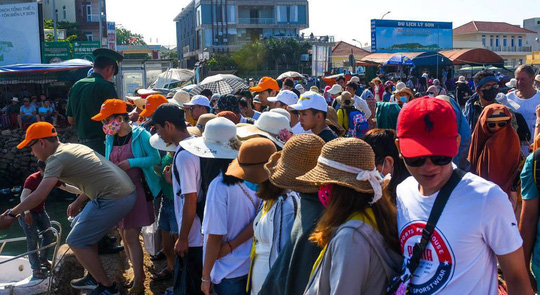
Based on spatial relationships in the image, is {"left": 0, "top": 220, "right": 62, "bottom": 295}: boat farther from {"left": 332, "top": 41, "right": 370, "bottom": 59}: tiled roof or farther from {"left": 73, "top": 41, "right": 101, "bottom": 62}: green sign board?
{"left": 332, "top": 41, "right": 370, "bottom": 59}: tiled roof

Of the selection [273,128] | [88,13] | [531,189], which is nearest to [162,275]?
[273,128]

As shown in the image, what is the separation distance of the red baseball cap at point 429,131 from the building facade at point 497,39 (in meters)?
83.1

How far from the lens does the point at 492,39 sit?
274 feet

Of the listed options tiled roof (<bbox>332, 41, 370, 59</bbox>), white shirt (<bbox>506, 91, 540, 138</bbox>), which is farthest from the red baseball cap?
tiled roof (<bbox>332, 41, 370, 59</bbox>)

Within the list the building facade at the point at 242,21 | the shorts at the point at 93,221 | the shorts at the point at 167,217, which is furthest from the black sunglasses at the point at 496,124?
the building facade at the point at 242,21

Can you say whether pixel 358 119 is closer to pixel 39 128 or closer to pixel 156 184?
pixel 156 184

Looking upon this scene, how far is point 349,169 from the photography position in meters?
2.41

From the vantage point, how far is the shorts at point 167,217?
550 cm

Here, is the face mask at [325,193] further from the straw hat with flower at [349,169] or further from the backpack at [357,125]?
the backpack at [357,125]

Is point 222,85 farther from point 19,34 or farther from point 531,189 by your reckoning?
point 19,34

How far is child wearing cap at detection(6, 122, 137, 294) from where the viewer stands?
5.12 m

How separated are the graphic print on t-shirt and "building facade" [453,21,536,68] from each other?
83.2 metres

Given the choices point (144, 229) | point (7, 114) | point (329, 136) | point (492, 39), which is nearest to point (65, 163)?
point (144, 229)

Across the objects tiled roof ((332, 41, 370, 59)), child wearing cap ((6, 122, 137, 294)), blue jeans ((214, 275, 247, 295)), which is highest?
tiled roof ((332, 41, 370, 59))
